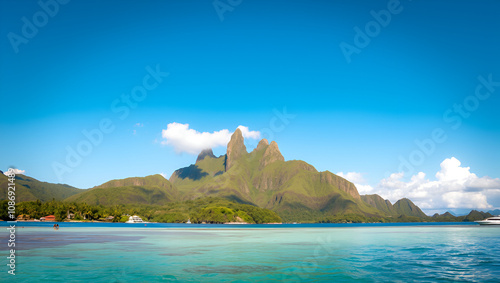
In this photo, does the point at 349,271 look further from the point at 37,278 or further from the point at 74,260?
the point at 74,260

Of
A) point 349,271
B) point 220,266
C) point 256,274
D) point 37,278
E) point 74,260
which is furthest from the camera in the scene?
point 74,260

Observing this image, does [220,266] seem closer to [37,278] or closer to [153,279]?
[153,279]

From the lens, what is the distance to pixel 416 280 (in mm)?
26281

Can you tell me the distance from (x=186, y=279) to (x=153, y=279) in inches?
103

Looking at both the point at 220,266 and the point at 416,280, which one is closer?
the point at 416,280

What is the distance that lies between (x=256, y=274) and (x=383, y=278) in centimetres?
1064

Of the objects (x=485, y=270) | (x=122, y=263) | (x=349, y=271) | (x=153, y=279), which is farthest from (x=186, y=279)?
(x=485, y=270)

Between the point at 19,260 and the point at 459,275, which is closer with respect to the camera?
Answer: the point at 459,275

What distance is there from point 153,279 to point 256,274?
8.70m

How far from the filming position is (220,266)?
33.4 m

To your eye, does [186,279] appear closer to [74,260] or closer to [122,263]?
[122,263]

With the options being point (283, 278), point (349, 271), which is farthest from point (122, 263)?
point (349, 271)

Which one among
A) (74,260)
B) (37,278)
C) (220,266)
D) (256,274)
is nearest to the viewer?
(37,278)

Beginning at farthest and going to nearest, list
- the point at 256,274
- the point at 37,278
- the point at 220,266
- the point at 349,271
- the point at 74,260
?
the point at 74,260, the point at 220,266, the point at 349,271, the point at 256,274, the point at 37,278
